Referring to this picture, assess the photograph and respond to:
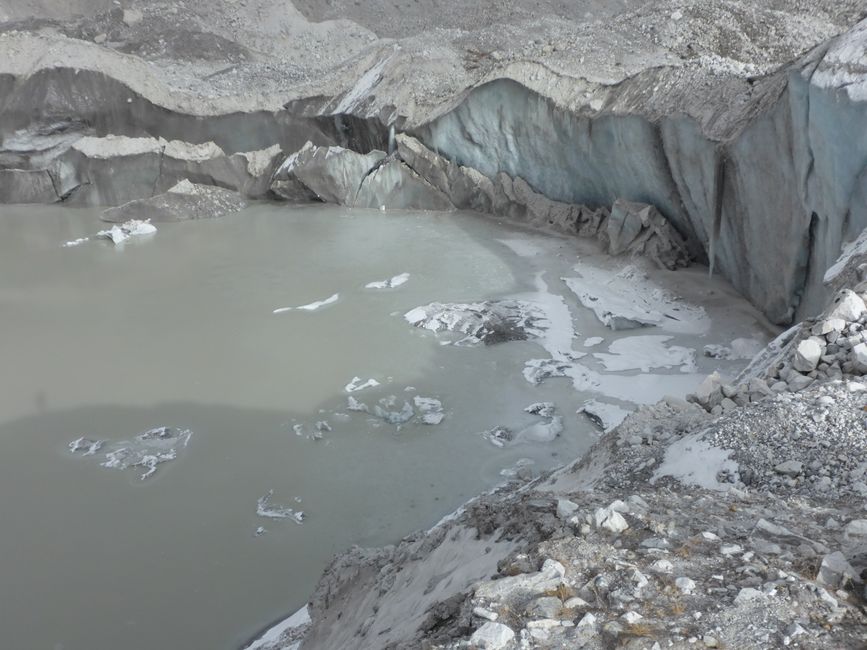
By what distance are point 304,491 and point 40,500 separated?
177 cm

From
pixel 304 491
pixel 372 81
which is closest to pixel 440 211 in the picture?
pixel 372 81

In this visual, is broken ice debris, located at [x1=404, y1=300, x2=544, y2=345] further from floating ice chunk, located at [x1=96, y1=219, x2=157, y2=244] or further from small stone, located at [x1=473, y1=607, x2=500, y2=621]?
floating ice chunk, located at [x1=96, y1=219, x2=157, y2=244]

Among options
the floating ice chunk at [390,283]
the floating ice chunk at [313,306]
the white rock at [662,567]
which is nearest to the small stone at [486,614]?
the white rock at [662,567]

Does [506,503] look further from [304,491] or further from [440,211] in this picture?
[440,211]

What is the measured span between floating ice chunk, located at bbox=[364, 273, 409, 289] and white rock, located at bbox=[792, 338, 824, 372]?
17.2 feet

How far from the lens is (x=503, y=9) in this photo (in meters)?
16.8

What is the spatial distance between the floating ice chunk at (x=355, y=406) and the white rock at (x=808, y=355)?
10.6ft

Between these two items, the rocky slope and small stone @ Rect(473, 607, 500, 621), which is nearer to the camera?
small stone @ Rect(473, 607, 500, 621)

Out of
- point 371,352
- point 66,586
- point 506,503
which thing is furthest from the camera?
point 371,352

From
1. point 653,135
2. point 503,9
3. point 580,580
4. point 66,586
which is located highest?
point 503,9

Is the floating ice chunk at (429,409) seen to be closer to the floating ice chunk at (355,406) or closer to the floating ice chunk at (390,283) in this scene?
the floating ice chunk at (355,406)

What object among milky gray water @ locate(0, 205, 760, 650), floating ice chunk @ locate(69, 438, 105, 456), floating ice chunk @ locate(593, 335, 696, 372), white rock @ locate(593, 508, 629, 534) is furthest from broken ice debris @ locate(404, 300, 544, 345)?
white rock @ locate(593, 508, 629, 534)

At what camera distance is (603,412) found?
5.59 m

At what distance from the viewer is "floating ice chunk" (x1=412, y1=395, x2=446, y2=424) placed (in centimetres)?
566
